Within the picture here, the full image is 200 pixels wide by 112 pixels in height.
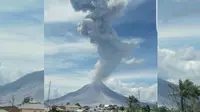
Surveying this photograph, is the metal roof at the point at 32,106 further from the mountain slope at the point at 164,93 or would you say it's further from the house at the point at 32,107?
the mountain slope at the point at 164,93

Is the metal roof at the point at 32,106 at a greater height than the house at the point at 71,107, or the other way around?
the metal roof at the point at 32,106

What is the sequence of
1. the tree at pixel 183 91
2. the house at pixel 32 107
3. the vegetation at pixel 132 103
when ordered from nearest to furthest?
the tree at pixel 183 91 < the house at pixel 32 107 < the vegetation at pixel 132 103

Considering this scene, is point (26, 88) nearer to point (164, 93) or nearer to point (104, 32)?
point (104, 32)

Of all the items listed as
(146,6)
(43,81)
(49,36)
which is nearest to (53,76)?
(43,81)

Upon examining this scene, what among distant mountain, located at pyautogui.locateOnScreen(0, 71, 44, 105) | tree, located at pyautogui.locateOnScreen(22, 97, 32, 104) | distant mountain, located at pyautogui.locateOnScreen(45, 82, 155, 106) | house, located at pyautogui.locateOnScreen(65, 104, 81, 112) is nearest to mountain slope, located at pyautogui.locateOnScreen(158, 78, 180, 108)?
distant mountain, located at pyautogui.locateOnScreen(45, 82, 155, 106)

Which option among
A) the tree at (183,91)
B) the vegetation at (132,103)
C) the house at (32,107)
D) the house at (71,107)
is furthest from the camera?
the house at (71,107)

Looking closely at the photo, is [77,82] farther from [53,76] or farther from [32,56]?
[32,56]

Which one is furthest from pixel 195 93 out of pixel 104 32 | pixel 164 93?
pixel 104 32

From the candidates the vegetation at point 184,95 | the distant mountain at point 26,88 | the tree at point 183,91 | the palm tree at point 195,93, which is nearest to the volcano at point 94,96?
the distant mountain at point 26,88
